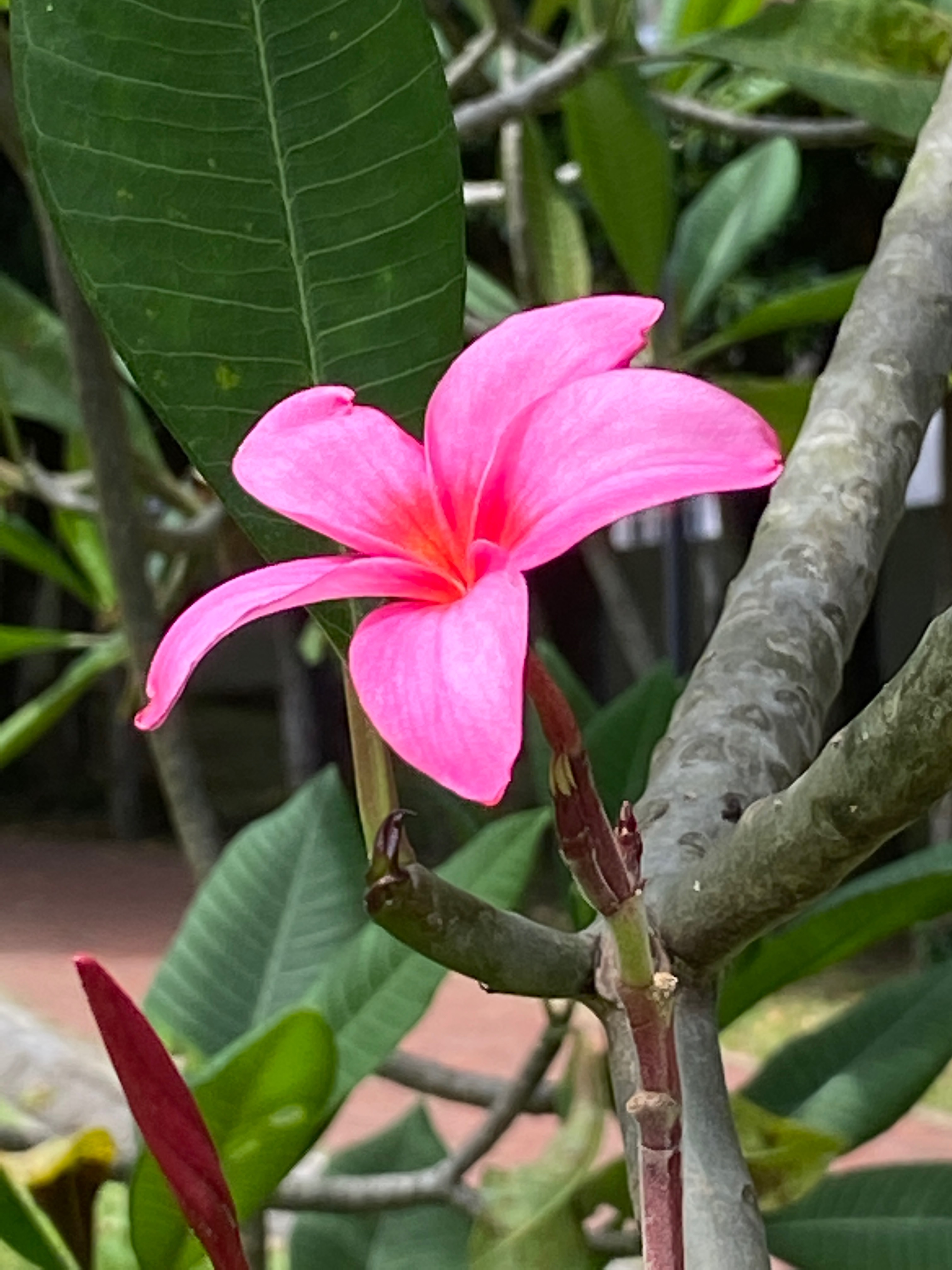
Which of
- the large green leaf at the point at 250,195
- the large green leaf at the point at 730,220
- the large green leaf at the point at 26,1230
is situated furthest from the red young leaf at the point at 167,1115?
the large green leaf at the point at 730,220

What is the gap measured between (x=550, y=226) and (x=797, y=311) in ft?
0.60

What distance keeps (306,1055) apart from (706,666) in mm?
183

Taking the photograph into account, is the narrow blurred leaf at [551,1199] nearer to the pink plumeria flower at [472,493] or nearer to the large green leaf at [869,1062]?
the large green leaf at [869,1062]

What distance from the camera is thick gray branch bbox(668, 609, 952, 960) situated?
0.63ft

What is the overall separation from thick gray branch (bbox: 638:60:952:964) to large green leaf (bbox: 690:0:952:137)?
147 mm

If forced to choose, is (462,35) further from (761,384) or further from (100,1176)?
(100,1176)

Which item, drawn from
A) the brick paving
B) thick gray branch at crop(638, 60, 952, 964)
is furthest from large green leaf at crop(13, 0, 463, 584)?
the brick paving

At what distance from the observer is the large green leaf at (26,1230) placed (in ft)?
1.48

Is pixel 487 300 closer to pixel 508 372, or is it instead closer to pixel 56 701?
pixel 56 701

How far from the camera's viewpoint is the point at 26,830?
19.7 ft

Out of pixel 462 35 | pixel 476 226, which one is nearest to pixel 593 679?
pixel 476 226

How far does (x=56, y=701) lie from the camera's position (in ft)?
3.11

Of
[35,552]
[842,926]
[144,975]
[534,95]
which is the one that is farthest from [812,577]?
[144,975]

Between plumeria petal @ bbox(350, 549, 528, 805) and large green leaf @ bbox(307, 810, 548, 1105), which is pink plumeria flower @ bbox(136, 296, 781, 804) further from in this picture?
large green leaf @ bbox(307, 810, 548, 1105)
